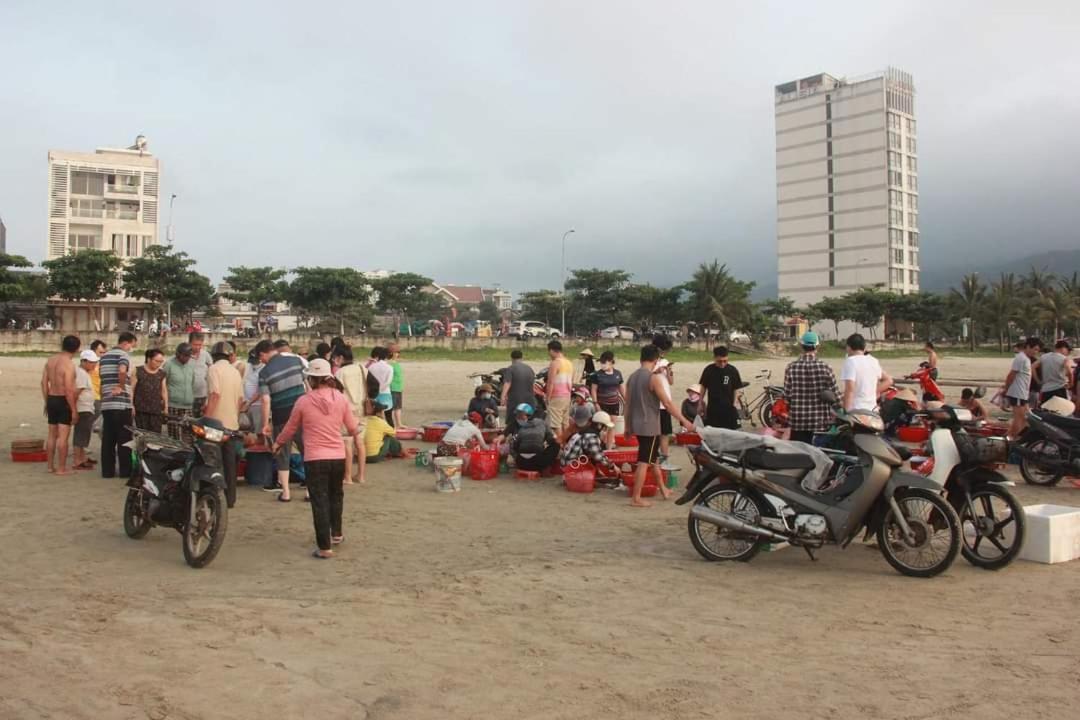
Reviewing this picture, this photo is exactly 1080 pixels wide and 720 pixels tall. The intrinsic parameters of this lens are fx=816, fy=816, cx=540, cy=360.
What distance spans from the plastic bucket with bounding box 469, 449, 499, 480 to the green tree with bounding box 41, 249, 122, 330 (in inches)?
1934

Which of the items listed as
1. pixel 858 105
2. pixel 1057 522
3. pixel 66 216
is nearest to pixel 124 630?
pixel 1057 522

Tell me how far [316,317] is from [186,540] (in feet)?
192

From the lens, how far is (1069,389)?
38.9 feet

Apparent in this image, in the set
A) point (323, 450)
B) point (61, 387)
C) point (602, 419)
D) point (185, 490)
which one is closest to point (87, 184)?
point (61, 387)

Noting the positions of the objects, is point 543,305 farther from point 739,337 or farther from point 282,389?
point 282,389

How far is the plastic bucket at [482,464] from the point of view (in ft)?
33.7

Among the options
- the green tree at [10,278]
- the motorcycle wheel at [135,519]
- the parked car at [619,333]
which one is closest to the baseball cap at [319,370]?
the motorcycle wheel at [135,519]

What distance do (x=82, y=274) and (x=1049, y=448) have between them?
178 ft

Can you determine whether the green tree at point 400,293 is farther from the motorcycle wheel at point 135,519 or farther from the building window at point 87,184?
the motorcycle wheel at point 135,519

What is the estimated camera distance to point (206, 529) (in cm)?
625

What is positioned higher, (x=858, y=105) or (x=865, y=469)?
(x=858, y=105)

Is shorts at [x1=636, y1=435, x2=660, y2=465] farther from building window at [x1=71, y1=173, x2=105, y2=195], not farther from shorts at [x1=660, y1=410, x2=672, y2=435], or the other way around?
building window at [x1=71, y1=173, x2=105, y2=195]

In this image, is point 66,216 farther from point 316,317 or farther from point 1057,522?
point 1057,522

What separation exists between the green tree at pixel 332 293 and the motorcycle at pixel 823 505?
179 feet
